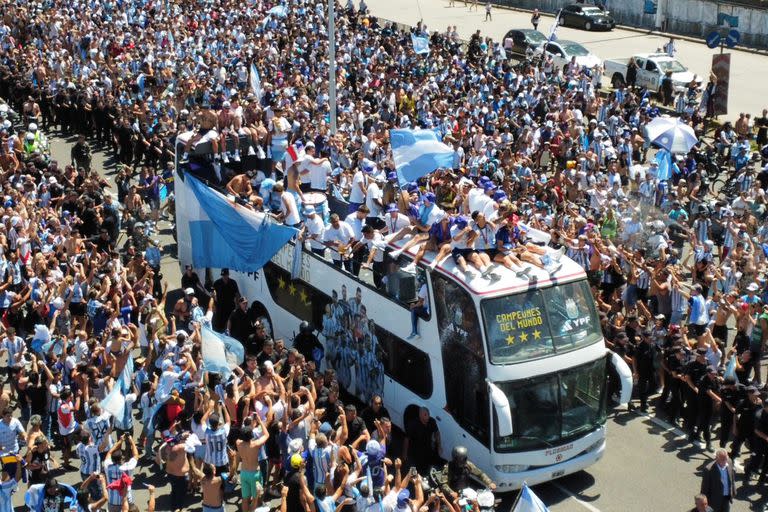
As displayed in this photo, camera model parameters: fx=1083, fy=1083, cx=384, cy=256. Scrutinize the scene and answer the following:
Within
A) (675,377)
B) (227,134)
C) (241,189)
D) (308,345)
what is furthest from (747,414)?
(227,134)

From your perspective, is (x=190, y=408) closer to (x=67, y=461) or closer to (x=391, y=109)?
(x=67, y=461)

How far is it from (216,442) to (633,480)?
5.62 meters

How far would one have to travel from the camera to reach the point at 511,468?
13.6m

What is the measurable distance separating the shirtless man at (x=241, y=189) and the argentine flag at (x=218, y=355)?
12.4 feet

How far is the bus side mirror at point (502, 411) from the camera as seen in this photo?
13.1 m

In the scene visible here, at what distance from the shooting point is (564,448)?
45.2 feet

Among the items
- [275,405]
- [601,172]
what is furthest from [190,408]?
[601,172]

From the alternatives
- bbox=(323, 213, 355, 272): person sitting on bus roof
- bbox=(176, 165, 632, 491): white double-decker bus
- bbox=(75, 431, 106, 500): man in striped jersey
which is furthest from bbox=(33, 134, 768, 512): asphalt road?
bbox=(323, 213, 355, 272): person sitting on bus roof

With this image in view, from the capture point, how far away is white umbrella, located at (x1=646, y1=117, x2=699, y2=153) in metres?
24.2

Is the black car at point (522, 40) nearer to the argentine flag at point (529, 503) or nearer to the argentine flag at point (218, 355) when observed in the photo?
the argentine flag at point (218, 355)

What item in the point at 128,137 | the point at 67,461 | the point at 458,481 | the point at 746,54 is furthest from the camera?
the point at 746,54

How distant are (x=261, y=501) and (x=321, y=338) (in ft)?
11.8

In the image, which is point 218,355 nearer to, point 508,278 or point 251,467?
point 251,467

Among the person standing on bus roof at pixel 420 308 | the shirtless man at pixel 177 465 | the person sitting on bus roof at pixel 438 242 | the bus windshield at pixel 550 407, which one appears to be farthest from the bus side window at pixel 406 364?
the shirtless man at pixel 177 465
